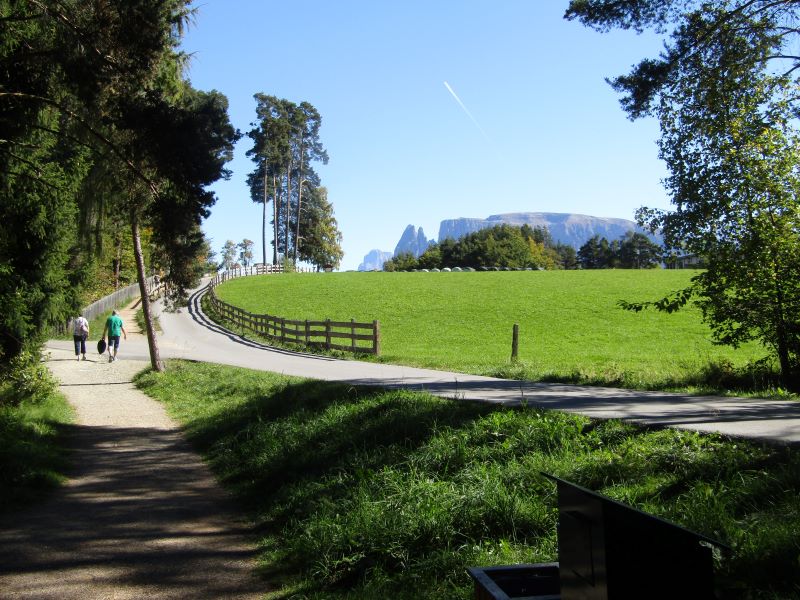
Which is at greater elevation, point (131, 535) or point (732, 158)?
point (732, 158)

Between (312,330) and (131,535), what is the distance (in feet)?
68.9

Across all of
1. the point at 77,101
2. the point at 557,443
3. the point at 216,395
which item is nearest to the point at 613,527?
the point at 557,443

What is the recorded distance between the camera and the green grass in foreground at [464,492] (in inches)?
183

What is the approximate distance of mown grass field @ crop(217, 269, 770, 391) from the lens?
15125 mm

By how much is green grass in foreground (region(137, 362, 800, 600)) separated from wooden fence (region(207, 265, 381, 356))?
14032mm

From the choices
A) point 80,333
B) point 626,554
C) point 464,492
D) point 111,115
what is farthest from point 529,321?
point 626,554

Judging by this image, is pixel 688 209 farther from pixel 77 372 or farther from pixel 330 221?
pixel 330 221

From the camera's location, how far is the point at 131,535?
22.2ft

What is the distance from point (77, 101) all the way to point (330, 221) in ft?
296

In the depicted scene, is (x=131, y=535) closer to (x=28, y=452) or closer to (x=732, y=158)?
(x=28, y=452)

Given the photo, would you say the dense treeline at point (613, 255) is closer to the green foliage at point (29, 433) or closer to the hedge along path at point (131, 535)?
the green foliage at point (29, 433)

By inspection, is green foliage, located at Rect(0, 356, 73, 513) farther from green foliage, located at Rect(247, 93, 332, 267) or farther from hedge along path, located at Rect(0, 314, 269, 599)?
green foliage, located at Rect(247, 93, 332, 267)

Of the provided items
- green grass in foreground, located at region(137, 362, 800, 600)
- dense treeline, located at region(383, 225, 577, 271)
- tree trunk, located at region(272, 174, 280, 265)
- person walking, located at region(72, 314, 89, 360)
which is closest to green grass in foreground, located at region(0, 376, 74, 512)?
green grass in foreground, located at region(137, 362, 800, 600)

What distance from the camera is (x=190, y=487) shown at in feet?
28.9
